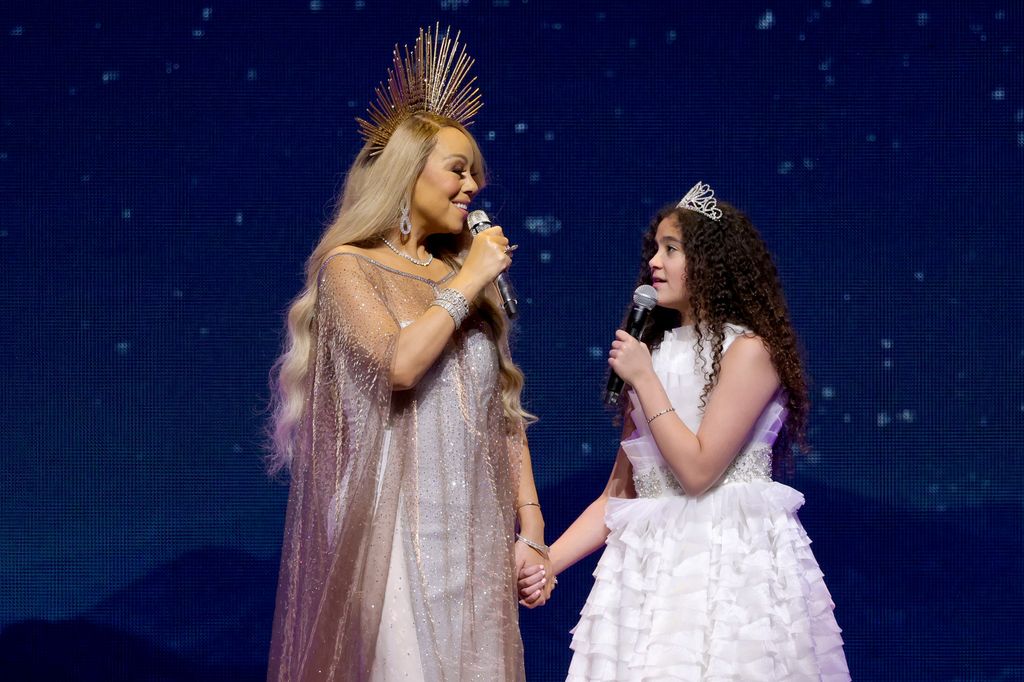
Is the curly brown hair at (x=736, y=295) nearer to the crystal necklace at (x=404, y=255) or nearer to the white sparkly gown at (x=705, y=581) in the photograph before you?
the white sparkly gown at (x=705, y=581)

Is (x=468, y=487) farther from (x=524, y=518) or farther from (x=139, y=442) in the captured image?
(x=139, y=442)

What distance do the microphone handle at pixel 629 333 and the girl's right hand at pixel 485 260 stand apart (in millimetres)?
269

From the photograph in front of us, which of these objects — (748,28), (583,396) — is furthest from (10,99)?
(748,28)

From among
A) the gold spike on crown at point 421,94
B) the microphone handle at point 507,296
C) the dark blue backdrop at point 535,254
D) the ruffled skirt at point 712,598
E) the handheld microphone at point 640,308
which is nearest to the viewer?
the ruffled skirt at point 712,598

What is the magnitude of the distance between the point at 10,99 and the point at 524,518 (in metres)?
2.08

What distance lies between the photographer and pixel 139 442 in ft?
11.7

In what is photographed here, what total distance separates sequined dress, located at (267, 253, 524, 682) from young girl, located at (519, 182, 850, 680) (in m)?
0.19

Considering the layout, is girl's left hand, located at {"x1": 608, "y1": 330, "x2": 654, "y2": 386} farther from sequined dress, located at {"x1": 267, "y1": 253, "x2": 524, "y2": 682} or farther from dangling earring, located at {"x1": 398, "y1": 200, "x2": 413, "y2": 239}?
dangling earring, located at {"x1": 398, "y1": 200, "x2": 413, "y2": 239}

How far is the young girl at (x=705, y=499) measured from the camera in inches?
84.5

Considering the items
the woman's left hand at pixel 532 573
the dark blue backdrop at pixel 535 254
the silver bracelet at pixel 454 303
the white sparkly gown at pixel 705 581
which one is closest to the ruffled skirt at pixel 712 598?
the white sparkly gown at pixel 705 581

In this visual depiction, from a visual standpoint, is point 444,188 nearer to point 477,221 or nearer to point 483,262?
point 477,221

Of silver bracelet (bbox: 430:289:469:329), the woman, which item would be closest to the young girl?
the woman

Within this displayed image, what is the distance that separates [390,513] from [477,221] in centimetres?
56

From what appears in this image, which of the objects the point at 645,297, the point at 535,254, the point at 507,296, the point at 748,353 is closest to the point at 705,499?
the point at 748,353
